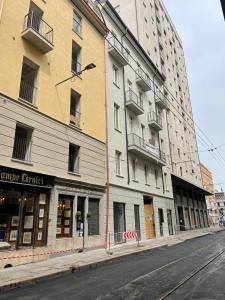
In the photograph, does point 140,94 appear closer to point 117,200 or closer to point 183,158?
point 117,200

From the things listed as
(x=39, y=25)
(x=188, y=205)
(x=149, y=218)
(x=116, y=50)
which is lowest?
(x=149, y=218)

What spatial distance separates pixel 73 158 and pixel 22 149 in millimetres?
4035

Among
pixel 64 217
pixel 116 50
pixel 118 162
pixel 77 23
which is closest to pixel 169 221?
pixel 118 162

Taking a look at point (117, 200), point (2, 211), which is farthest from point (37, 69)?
point (117, 200)

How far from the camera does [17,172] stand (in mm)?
12266

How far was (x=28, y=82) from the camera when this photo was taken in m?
14.7

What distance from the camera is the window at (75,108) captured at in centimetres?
1734

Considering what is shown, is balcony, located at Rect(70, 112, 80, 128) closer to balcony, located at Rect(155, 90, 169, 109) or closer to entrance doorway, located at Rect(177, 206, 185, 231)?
balcony, located at Rect(155, 90, 169, 109)

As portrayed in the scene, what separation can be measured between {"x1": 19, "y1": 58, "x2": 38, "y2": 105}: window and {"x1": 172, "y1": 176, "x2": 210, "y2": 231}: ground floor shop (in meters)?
24.3

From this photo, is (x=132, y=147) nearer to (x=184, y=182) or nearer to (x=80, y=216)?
(x=80, y=216)

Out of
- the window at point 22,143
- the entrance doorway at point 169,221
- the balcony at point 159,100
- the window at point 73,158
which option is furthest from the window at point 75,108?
the entrance doorway at point 169,221

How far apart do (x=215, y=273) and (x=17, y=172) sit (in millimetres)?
8908

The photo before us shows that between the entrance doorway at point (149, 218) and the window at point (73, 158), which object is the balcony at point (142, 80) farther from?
the window at point (73, 158)

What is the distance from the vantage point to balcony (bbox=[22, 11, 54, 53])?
46.1 ft
